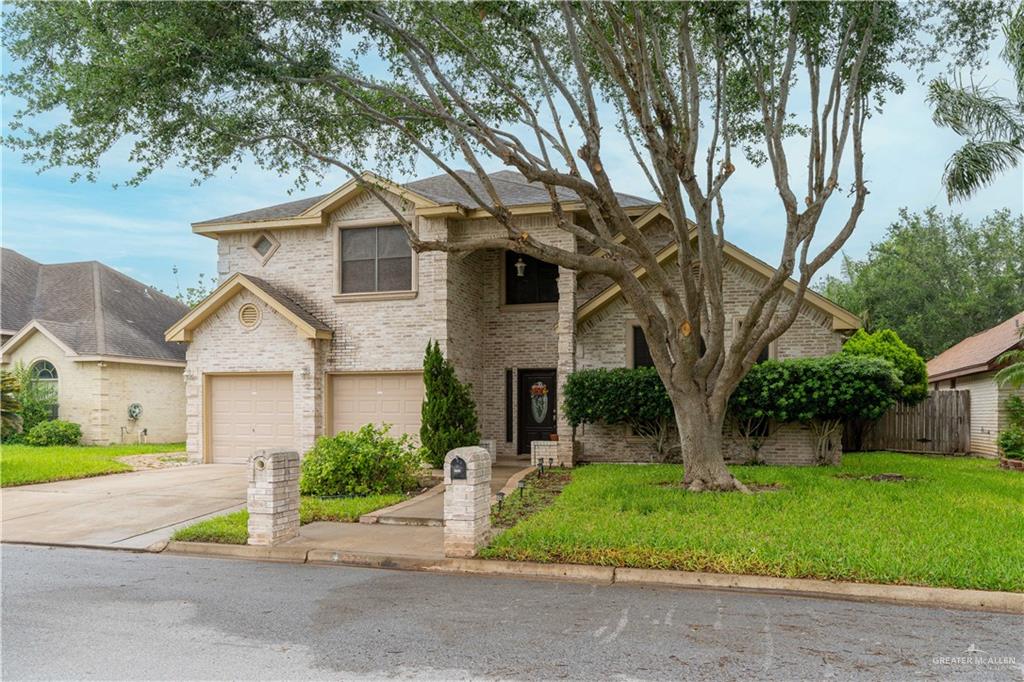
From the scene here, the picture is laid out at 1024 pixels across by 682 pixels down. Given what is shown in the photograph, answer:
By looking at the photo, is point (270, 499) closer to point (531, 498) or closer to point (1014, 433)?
point (531, 498)

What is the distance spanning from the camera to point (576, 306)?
1641 centimetres

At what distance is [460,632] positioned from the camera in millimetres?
5629

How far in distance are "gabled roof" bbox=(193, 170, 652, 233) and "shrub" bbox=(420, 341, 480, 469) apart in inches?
130

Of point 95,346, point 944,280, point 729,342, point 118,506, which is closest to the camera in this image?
point 118,506

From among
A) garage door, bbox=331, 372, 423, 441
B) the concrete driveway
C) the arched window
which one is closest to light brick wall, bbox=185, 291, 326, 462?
garage door, bbox=331, 372, 423, 441

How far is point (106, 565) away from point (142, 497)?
4656 mm

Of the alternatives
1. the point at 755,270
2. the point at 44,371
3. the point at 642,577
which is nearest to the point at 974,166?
the point at 755,270

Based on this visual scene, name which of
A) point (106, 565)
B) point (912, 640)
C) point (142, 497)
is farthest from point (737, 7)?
point (142, 497)

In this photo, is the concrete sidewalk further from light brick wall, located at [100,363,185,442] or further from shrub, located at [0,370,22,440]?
light brick wall, located at [100,363,185,442]

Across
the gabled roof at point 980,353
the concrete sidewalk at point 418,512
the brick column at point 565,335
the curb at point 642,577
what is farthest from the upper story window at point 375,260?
the gabled roof at point 980,353

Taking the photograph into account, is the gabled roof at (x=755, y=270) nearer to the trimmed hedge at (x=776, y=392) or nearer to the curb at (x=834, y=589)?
the trimmed hedge at (x=776, y=392)

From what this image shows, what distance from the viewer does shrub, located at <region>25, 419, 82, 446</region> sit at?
2089 centimetres

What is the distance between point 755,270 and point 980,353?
10372 mm

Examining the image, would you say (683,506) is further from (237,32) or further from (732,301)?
(237,32)
